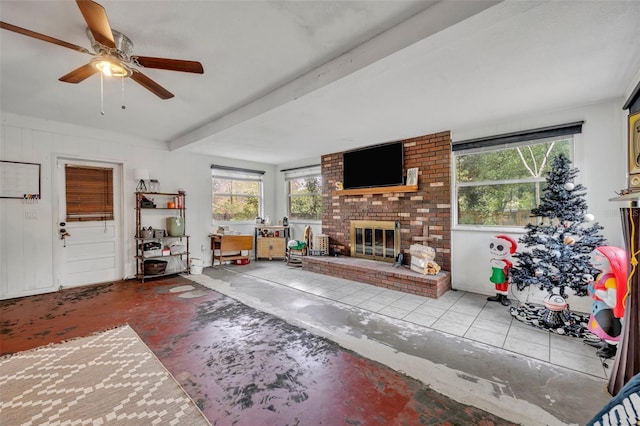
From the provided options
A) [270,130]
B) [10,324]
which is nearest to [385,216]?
[270,130]

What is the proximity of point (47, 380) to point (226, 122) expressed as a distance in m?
3.15

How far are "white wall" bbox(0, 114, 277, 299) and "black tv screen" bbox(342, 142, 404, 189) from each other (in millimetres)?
3595

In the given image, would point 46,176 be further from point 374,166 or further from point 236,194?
point 374,166

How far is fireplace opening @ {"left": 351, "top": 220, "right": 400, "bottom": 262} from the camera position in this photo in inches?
193

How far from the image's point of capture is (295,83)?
270 cm

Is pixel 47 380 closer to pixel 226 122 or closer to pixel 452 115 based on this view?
pixel 226 122

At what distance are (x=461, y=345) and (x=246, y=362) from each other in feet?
6.50

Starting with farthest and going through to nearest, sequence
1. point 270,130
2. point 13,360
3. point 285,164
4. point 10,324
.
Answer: point 285,164, point 270,130, point 10,324, point 13,360

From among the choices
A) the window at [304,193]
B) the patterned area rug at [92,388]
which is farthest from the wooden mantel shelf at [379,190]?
the patterned area rug at [92,388]

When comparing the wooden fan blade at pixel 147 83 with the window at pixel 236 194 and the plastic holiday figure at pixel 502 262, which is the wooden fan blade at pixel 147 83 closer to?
the window at pixel 236 194

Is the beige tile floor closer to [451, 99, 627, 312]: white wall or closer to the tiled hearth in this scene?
the tiled hearth

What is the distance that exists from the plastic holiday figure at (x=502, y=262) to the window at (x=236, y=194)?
5365 millimetres

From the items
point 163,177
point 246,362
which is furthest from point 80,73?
point 163,177

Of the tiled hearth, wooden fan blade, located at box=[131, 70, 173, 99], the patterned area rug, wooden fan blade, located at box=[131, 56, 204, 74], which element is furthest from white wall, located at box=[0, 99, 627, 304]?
wooden fan blade, located at box=[131, 56, 204, 74]
